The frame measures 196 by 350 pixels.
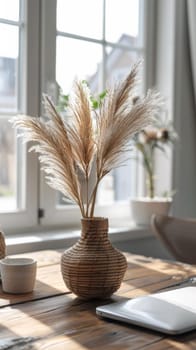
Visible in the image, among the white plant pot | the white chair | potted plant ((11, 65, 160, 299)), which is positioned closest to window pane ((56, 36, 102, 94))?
the white plant pot

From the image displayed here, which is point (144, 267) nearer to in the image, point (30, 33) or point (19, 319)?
point (19, 319)

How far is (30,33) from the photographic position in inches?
88.4

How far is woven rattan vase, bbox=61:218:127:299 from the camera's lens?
1332mm

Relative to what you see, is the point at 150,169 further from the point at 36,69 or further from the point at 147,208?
the point at 36,69

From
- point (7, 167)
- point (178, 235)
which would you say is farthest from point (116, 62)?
point (178, 235)

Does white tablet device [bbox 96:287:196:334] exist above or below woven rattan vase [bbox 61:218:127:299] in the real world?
below

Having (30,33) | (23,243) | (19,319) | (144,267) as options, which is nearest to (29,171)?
(23,243)

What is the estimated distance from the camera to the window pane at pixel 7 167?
223 centimetres

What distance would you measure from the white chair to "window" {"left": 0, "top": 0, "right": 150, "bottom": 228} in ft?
1.59

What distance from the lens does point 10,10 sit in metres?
2.21

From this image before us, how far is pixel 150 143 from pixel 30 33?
758 mm

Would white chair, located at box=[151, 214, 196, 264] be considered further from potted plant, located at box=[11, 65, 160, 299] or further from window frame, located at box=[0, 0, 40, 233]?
potted plant, located at box=[11, 65, 160, 299]

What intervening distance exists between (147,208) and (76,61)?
75 cm

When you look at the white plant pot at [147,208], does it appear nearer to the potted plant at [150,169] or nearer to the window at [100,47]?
the potted plant at [150,169]
